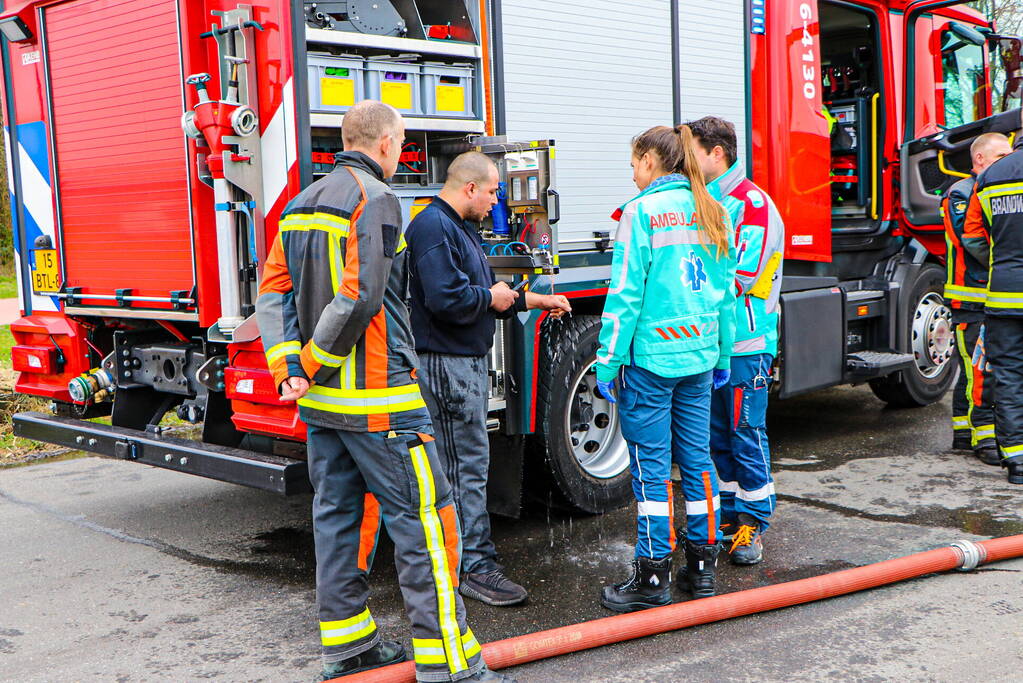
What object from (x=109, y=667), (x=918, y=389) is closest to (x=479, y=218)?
(x=109, y=667)

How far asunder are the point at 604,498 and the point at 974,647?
2008 mm

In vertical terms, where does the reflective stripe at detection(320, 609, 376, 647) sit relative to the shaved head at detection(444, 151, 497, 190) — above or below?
below

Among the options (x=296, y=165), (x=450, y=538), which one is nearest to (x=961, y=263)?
(x=296, y=165)

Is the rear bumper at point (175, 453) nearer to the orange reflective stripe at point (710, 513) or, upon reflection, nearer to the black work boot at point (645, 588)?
the black work boot at point (645, 588)

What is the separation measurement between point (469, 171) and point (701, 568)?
179 cm

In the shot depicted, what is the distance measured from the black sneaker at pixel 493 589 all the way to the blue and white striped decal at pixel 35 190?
108 inches

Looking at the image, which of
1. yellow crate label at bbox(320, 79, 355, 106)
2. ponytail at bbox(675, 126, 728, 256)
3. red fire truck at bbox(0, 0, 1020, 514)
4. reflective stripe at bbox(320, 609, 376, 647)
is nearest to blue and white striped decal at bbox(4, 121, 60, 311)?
red fire truck at bbox(0, 0, 1020, 514)

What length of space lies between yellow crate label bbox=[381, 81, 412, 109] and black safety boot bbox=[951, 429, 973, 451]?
415 cm

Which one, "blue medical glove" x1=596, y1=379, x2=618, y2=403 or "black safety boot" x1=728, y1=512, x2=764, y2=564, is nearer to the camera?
"blue medical glove" x1=596, y1=379, x2=618, y2=403

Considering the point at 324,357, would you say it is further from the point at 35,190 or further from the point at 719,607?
the point at 35,190

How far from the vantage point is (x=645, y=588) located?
3945 mm

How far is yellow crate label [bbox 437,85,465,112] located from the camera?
453cm

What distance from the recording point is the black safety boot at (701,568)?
4055mm

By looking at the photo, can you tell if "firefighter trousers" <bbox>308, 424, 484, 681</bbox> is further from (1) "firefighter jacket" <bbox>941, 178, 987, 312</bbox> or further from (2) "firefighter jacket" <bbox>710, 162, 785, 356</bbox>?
(1) "firefighter jacket" <bbox>941, 178, 987, 312</bbox>
